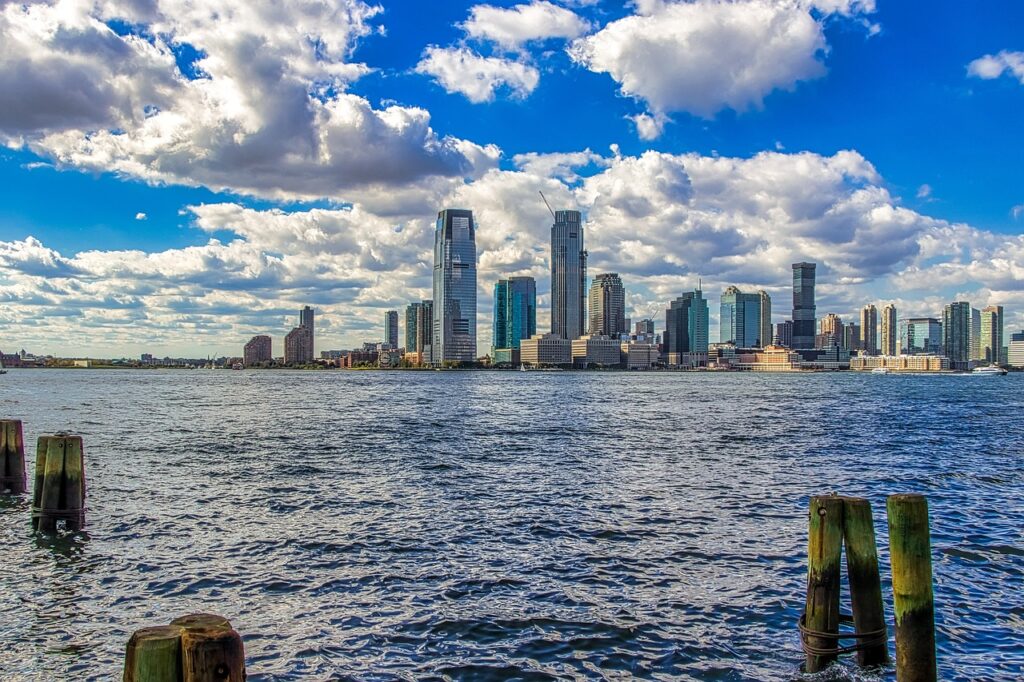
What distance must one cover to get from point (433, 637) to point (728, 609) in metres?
7.07

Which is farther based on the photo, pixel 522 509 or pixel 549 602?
pixel 522 509

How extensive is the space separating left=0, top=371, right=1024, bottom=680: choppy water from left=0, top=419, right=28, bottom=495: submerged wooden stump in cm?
316

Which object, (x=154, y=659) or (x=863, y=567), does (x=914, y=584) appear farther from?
(x=154, y=659)

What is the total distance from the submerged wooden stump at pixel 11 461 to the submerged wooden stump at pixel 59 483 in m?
7.94

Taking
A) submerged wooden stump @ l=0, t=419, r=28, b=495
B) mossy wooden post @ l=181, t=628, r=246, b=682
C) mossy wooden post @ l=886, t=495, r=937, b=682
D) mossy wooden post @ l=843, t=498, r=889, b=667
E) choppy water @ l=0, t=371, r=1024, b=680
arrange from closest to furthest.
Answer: mossy wooden post @ l=181, t=628, r=246, b=682, mossy wooden post @ l=886, t=495, r=937, b=682, mossy wooden post @ l=843, t=498, r=889, b=667, choppy water @ l=0, t=371, r=1024, b=680, submerged wooden stump @ l=0, t=419, r=28, b=495

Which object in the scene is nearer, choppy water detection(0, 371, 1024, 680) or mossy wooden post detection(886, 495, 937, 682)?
mossy wooden post detection(886, 495, 937, 682)

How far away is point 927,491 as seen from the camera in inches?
1410

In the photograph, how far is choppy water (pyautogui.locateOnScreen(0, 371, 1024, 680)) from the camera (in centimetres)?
1585

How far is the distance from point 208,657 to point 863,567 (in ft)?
35.0

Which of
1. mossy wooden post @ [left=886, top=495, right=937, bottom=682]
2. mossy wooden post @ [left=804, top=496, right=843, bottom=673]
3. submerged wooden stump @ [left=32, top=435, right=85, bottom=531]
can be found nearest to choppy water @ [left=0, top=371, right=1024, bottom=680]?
submerged wooden stump @ [left=32, top=435, right=85, bottom=531]

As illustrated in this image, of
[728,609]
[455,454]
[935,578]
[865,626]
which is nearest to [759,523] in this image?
[935,578]

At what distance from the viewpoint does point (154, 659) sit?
878 centimetres

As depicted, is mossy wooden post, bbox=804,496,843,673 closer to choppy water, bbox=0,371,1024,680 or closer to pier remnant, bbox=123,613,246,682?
choppy water, bbox=0,371,1024,680

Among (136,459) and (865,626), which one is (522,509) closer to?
(865,626)
